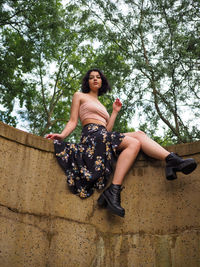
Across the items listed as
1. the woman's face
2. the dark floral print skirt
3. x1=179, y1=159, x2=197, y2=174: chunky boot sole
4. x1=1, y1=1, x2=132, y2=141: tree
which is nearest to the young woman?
the dark floral print skirt

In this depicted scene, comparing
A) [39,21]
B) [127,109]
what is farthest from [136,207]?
[39,21]

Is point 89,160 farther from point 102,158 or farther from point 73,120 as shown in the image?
point 73,120

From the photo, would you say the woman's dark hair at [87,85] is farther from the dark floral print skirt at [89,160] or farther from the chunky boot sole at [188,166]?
the chunky boot sole at [188,166]

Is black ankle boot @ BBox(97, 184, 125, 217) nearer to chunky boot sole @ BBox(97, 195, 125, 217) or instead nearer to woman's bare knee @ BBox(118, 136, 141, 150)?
chunky boot sole @ BBox(97, 195, 125, 217)

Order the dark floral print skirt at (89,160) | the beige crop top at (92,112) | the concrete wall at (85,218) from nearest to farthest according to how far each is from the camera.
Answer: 1. the concrete wall at (85,218)
2. the dark floral print skirt at (89,160)
3. the beige crop top at (92,112)

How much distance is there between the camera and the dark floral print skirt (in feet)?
11.5

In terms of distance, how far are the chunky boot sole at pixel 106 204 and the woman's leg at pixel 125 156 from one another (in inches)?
7.2

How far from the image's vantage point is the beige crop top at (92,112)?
12.9 feet

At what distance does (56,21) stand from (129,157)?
8815mm

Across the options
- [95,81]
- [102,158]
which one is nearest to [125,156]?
[102,158]

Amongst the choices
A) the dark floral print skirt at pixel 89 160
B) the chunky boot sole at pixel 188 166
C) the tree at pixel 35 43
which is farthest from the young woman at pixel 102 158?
the tree at pixel 35 43

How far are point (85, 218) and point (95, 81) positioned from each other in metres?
1.71

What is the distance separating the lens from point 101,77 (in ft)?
14.5

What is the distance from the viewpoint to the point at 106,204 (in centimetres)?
341
